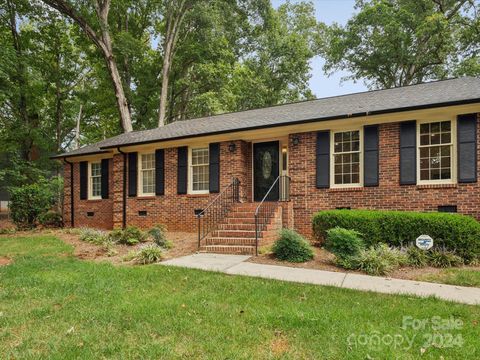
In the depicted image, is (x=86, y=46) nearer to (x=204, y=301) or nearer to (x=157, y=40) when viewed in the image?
(x=157, y=40)

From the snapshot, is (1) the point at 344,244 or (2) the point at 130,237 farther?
(2) the point at 130,237

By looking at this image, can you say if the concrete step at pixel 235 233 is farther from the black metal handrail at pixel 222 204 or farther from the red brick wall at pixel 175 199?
the red brick wall at pixel 175 199

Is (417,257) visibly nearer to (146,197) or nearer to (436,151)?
(436,151)

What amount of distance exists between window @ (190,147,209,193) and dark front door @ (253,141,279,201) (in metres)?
1.72

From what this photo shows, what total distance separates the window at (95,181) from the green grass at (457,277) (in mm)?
12949

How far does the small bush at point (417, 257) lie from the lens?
629cm

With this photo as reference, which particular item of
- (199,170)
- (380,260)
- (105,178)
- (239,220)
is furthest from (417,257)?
(105,178)

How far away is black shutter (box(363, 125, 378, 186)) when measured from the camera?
28.6 ft

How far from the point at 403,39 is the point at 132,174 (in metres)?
17.6

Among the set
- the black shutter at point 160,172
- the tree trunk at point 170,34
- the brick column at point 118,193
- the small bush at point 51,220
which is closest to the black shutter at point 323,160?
the black shutter at point 160,172

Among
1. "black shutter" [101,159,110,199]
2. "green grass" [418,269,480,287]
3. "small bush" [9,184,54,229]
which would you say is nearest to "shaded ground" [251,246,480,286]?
"green grass" [418,269,480,287]

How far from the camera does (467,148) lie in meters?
7.71

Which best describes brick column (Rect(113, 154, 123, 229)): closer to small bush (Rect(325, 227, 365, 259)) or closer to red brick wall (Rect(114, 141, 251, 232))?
red brick wall (Rect(114, 141, 251, 232))

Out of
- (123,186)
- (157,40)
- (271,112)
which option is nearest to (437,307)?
(271,112)
